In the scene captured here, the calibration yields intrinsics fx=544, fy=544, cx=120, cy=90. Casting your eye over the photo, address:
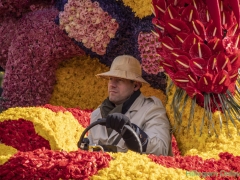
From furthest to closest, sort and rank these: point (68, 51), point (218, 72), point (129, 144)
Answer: point (68, 51), point (129, 144), point (218, 72)

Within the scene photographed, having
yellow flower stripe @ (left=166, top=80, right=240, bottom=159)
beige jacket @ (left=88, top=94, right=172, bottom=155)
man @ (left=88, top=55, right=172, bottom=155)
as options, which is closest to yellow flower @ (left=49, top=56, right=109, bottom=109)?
man @ (left=88, top=55, right=172, bottom=155)

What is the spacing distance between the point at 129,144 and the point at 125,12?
158cm

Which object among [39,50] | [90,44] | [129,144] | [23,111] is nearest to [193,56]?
[129,144]

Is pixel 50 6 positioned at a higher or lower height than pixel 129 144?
higher

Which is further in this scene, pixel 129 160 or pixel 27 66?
pixel 27 66

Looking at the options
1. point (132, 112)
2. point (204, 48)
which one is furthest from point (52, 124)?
point (204, 48)

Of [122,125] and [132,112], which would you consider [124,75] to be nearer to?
[132,112]

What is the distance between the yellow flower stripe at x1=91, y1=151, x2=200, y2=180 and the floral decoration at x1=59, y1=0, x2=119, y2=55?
7.20 ft

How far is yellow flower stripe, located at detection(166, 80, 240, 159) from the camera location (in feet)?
10.5

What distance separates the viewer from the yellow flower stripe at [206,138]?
3.20 meters

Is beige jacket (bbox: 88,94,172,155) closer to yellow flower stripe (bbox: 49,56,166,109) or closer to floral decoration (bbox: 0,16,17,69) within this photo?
yellow flower stripe (bbox: 49,56,166,109)

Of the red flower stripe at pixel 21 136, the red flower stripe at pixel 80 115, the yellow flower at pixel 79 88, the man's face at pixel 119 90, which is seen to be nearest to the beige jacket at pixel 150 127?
the man's face at pixel 119 90

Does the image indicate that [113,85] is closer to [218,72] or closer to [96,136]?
[96,136]

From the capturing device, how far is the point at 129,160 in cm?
256
